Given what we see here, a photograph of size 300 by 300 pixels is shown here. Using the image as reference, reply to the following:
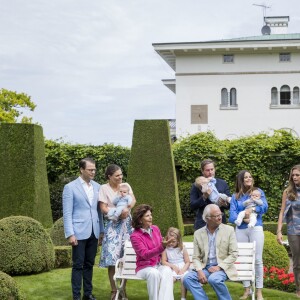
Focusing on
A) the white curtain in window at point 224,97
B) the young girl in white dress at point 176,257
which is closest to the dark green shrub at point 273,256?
the young girl in white dress at point 176,257

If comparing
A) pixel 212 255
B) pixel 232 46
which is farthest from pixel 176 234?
pixel 232 46

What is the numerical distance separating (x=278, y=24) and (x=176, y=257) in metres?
40.2

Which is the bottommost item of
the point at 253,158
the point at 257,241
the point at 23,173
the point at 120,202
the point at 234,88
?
the point at 257,241

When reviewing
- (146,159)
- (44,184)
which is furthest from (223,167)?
(44,184)

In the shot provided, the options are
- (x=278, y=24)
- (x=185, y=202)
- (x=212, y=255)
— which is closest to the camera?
(x=212, y=255)

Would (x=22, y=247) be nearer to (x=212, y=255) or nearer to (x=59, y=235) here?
(x=59, y=235)

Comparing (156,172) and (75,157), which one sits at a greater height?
(75,157)

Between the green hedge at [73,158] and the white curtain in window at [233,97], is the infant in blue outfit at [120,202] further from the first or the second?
the white curtain in window at [233,97]

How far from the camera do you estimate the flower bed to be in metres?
9.84

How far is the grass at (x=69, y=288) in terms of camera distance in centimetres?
930

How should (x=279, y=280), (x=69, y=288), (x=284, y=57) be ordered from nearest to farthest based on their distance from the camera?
(x=69, y=288) < (x=279, y=280) < (x=284, y=57)

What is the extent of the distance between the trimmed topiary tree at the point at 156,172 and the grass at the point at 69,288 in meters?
4.76

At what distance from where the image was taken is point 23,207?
52.9ft

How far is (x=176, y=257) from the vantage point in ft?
27.2
